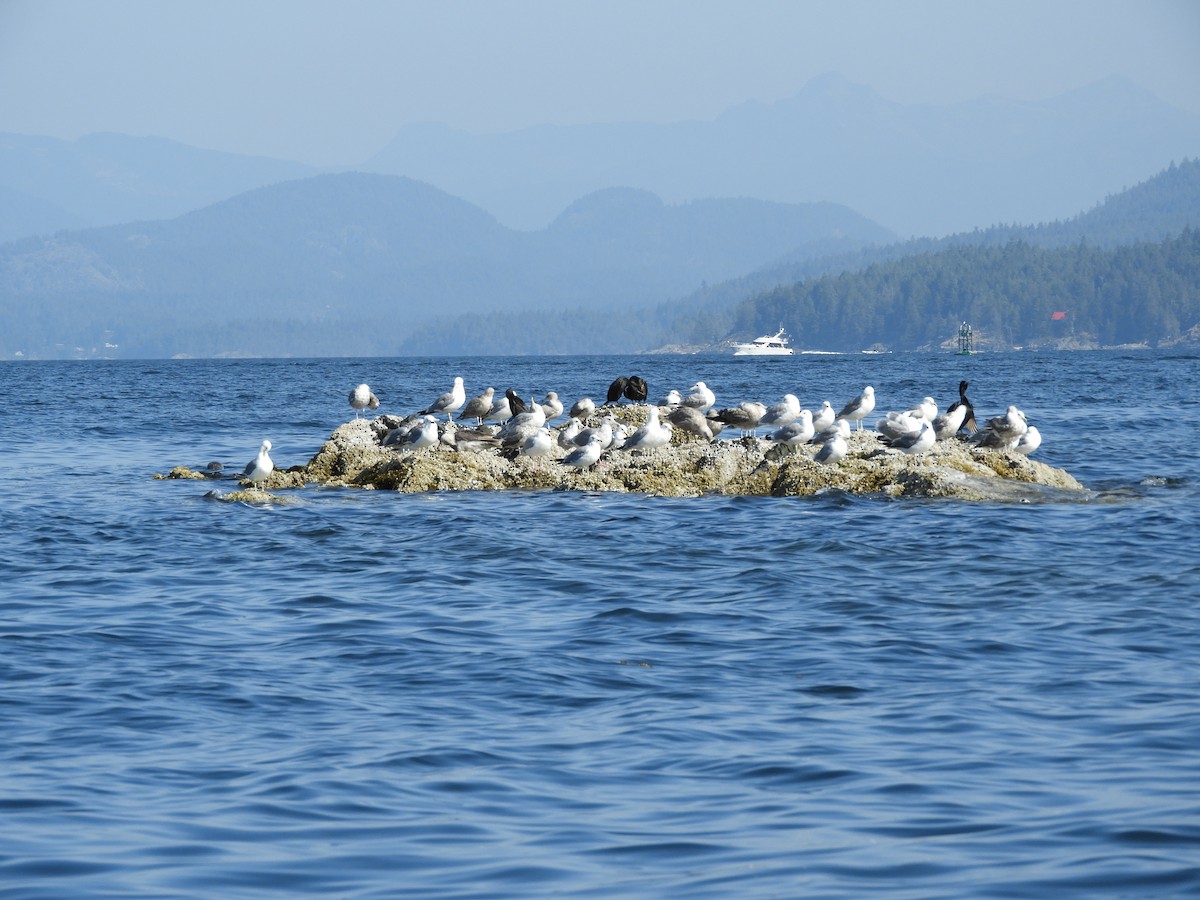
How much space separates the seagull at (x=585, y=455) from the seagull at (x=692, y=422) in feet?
9.15

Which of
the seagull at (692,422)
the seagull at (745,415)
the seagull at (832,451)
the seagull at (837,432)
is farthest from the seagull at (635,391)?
the seagull at (832,451)

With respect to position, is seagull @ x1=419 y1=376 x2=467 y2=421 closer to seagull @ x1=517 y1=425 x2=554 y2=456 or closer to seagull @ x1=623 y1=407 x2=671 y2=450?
seagull @ x1=517 y1=425 x2=554 y2=456

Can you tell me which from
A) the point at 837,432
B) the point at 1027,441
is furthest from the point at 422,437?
the point at 1027,441

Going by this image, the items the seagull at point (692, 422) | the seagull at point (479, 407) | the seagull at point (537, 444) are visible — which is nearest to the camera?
the seagull at point (537, 444)

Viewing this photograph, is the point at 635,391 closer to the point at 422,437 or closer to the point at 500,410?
the point at 500,410

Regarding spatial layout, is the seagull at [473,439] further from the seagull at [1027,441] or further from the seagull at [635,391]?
the seagull at [1027,441]

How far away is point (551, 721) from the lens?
9.33 metres

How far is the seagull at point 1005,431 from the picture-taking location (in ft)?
70.5

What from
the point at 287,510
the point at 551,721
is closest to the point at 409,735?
the point at 551,721

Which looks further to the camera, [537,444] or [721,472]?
[537,444]

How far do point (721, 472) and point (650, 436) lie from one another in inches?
52.8

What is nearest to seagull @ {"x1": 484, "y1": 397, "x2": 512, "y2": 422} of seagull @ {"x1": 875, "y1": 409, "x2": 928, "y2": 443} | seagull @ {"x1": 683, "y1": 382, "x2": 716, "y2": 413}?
seagull @ {"x1": 683, "y1": 382, "x2": 716, "y2": 413}

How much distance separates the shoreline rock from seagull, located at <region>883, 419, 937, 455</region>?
0.48 ft

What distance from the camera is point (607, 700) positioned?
9.84m
